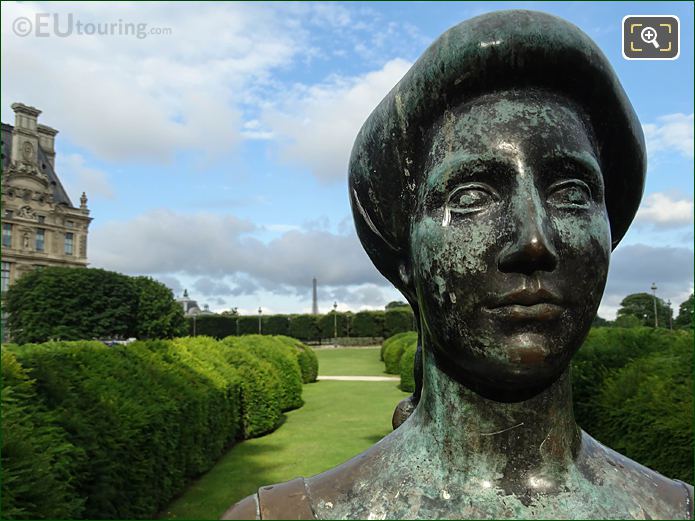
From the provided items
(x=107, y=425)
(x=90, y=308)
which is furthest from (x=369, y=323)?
(x=107, y=425)

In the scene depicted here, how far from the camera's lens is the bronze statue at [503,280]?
50.2 inches

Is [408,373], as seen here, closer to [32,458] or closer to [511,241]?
[32,458]

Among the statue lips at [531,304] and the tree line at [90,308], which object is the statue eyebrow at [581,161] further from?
the tree line at [90,308]

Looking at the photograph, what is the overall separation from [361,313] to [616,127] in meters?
51.4

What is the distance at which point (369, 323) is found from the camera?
5231cm

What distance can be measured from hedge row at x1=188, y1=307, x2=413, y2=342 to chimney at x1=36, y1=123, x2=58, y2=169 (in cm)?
3282

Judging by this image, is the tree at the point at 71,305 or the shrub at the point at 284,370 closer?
the shrub at the point at 284,370

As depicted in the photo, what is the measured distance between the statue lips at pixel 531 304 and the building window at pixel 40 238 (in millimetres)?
72852

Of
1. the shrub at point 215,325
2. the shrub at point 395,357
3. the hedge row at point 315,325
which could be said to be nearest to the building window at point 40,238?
the hedge row at point 315,325

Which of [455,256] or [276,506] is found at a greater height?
[455,256]

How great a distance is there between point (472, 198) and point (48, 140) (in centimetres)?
8148

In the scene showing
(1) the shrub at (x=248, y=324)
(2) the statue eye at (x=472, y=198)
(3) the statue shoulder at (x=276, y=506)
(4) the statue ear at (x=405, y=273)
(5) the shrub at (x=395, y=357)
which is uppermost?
(2) the statue eye at (x=472, y=198)

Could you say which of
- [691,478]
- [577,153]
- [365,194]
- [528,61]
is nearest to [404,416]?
[365,194]

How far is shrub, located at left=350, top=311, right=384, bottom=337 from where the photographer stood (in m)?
52.1
